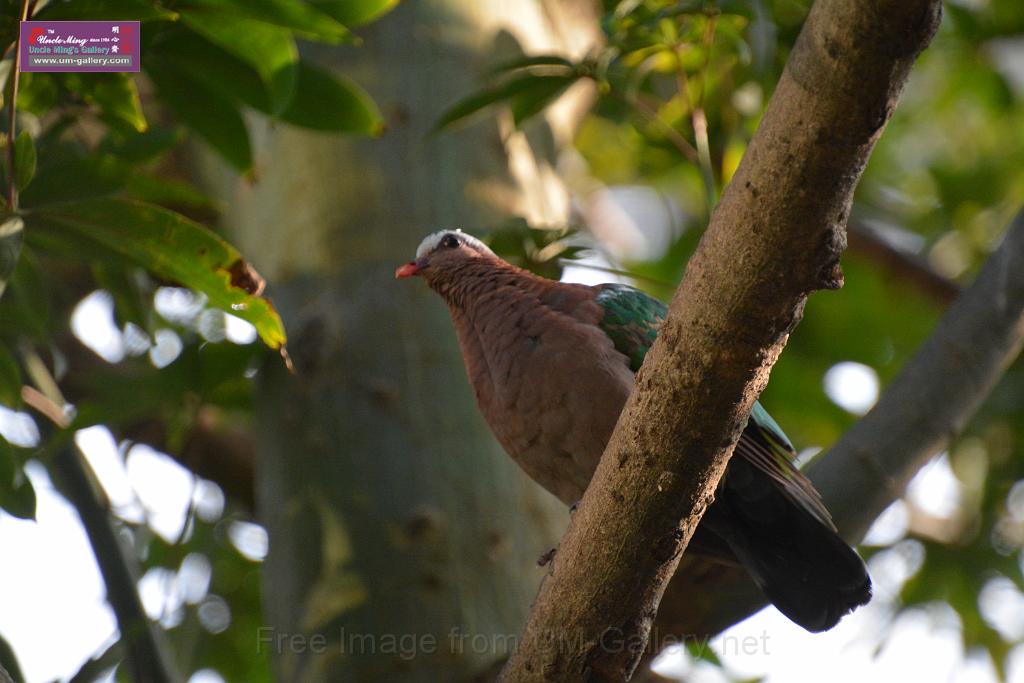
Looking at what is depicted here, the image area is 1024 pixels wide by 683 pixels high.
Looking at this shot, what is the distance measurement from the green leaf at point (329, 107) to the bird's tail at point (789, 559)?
1.50 metres

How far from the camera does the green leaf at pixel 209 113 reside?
324 cm

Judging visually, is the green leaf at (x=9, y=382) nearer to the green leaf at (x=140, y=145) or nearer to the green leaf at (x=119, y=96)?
the green leaf at (x=119, y=96)

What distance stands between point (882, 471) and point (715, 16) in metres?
1.38

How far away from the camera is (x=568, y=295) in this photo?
3.11m

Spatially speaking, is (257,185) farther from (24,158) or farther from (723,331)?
(723,331)

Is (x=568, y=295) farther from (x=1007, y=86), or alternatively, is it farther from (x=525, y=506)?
(x=1007, y=86)

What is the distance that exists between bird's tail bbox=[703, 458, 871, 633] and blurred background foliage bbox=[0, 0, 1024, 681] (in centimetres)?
77

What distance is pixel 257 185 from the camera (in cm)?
420

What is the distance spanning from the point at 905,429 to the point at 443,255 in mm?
1487

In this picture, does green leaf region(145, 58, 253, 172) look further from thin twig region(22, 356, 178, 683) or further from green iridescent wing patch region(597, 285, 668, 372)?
green iridescent wing patch region(597, 285, 668, 372)

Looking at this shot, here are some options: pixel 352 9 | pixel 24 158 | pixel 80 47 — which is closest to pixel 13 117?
pixel 24 158

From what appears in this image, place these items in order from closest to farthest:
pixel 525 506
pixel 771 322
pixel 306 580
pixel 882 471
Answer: pixel 771 322
pixel 882 471
pixel 306 580
pixel 525 506

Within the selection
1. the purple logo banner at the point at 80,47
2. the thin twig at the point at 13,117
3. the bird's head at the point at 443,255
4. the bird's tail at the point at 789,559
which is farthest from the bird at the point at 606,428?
the thin twig at the point at 13,117

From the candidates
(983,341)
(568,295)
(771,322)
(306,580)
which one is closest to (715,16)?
(568,295)
